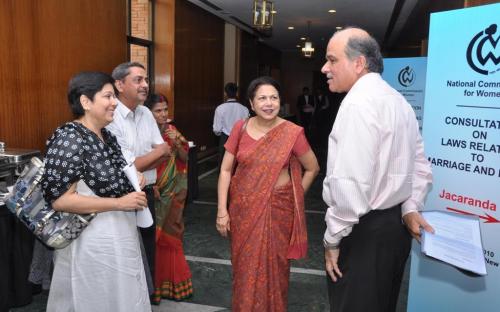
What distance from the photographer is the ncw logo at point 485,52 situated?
1.97 metres

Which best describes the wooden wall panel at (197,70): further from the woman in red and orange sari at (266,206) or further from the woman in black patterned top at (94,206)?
the woman in black patterned top at (94,206)

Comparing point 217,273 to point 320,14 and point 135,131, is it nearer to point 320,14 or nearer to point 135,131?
point 135,131

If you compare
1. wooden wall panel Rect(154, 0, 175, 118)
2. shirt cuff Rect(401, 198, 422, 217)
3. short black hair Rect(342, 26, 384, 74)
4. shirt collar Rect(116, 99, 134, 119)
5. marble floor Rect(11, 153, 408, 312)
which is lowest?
marble floor Rect(11, 153, 408, 312)

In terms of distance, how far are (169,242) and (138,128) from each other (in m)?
0.82

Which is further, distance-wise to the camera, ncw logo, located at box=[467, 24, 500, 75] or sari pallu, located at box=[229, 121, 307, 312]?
→ sari pallu, located at box=[229, 121, 307, 312]

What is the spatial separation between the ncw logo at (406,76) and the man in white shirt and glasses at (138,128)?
2677 millimetres

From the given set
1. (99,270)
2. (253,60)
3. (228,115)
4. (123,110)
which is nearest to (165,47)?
(228,115)

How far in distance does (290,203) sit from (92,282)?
103cm

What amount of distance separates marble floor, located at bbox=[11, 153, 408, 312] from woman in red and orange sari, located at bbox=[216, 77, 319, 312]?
614mm

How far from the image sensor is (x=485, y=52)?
6.63 ft

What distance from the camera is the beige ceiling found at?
8156mm

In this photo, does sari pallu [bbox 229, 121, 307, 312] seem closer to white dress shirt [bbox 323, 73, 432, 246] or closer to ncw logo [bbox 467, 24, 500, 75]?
white dress shirt [bbox 323, 73, 432, 246]

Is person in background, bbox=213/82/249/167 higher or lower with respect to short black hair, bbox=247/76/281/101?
lower

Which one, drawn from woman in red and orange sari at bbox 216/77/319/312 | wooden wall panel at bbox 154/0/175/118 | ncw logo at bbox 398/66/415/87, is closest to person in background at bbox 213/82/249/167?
wooden wall panel at bbox 154/0/175/118
